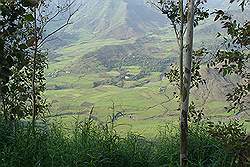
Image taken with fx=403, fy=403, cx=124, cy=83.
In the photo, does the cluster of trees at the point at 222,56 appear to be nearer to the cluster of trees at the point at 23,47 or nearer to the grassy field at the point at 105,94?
the cluster of trees at the point at 23,47

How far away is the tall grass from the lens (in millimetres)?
4477

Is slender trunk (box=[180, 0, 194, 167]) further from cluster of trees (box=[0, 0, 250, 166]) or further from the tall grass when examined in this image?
the tall grass

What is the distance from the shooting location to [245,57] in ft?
15.0

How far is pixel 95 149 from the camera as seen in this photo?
4.72 metres

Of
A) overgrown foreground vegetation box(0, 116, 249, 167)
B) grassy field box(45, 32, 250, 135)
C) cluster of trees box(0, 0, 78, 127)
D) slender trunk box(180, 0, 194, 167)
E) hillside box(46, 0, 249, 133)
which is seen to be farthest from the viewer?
hillside box(46, 0, 249, 133)

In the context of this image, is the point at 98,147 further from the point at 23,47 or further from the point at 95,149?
the point at 23,47

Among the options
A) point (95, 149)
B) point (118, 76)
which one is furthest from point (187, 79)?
point (118, 76)

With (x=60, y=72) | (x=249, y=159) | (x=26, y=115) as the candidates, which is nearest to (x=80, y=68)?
(x=60, y=72)

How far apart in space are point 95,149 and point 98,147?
3.3 inches

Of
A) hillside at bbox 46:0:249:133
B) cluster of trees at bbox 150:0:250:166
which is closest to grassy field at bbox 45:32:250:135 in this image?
hillside at bbox 46:0:249:133

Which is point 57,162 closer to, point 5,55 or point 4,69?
point 4,69

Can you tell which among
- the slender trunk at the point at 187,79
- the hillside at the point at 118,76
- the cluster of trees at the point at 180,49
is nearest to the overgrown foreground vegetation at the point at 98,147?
the slender trunk at the point at 187,79

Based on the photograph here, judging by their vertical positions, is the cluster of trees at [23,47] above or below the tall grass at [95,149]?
above

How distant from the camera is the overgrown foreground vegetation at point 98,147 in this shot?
14.6 feet
